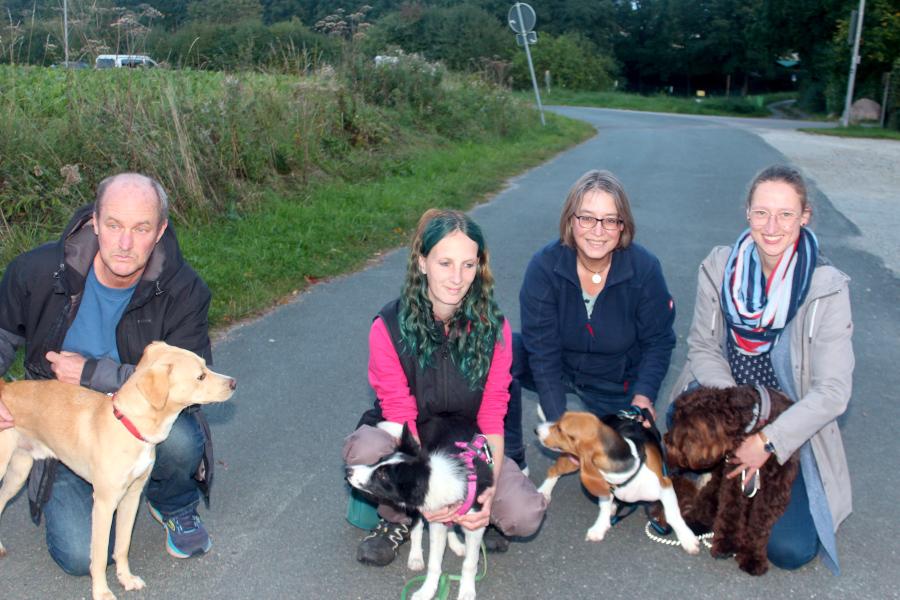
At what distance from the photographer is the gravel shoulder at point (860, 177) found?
417 inches

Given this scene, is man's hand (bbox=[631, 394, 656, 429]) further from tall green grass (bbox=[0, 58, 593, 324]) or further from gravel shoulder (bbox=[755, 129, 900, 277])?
gravel shoulder (bbox=[755, 129, 900, 277])

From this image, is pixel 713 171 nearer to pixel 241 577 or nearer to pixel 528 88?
pixel 241 577

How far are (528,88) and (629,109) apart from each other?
26.4 ft

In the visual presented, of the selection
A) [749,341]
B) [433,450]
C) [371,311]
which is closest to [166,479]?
[433,450]

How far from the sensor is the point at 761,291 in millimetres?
3924

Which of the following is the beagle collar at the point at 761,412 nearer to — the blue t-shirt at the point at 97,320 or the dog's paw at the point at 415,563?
the dog's paw at the point at 415,563

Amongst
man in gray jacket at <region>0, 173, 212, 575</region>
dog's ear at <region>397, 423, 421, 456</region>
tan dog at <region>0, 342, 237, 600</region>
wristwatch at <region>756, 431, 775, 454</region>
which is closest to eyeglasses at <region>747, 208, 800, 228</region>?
wristwatch at <region>756, 431, 775, 454</region>

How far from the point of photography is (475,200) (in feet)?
41.4

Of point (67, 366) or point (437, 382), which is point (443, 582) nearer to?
point (437, 382)

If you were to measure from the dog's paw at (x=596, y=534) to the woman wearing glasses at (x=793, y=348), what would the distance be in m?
0.73

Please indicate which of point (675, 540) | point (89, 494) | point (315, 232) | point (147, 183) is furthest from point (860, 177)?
point (89, 494)

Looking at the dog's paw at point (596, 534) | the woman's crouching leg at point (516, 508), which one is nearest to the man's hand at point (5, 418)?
the woman's crouching leg at point (516, 508)

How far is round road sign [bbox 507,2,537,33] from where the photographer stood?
22828mm

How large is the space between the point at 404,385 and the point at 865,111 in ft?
120
